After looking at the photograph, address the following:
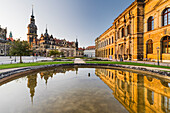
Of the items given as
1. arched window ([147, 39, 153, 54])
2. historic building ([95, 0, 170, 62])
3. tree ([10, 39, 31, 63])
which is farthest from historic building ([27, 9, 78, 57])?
arched window ([147, 39, 153, 54])

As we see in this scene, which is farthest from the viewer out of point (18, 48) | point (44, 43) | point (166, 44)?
point (44, 43)

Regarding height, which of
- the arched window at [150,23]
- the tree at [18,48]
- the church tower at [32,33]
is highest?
the church tower at [32,33]

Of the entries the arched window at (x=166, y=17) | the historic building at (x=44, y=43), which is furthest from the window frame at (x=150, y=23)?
the historic building at (x=44, y=43)

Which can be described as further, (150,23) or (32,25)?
(32,25)

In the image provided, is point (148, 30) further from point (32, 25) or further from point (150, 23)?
point (32, 25)

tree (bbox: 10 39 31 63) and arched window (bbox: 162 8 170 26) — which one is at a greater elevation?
arched window (bbox: 162 8 170 26)

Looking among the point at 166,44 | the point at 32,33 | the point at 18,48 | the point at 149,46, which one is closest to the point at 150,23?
the point at 149,46

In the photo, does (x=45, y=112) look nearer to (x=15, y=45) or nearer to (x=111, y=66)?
(x=111, y=66)

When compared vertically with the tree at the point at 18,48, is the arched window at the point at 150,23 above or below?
above

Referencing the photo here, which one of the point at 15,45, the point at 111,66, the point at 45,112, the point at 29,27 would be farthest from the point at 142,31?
the point at 29,27

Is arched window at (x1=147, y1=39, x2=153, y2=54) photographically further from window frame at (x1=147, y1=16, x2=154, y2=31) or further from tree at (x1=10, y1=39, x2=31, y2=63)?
tree at (x1=10, y1=39, x2=31, y2=63)

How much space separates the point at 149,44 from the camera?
22.1 metres

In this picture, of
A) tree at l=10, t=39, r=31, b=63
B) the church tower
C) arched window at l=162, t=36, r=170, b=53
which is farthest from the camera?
the church tower

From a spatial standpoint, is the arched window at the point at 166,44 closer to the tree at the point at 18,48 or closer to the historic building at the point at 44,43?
the tree at the point at 18,48
